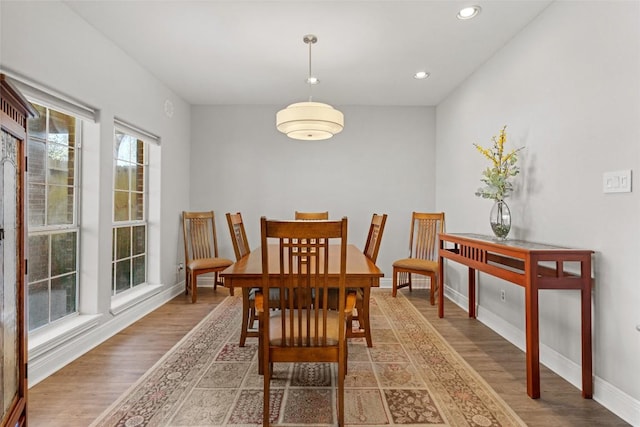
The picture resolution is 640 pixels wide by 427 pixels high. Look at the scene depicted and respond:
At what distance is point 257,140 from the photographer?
15.8ft

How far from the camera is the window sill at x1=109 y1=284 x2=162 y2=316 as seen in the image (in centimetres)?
307

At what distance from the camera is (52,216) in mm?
2549

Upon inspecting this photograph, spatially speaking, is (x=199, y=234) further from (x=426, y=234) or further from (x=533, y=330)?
(x=533, y=330)

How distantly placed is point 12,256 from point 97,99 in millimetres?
1960

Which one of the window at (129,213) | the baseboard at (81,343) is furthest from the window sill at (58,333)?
the window at (129,213)

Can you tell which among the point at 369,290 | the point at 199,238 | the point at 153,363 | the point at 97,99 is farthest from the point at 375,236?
the point at 199,238

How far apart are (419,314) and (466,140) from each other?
2.01 metres

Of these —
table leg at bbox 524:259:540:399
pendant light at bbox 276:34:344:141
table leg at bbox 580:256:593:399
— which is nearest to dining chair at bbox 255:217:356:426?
table leg at bbox 524:259:540:399

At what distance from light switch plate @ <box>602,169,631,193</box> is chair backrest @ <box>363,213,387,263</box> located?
1292 mm

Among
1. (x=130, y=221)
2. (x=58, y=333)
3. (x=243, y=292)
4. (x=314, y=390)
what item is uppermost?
(x=130, y=221)

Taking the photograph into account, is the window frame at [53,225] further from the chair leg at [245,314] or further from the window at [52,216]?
the chair leg at [245,314]

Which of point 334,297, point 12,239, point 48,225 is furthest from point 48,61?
point 334,297

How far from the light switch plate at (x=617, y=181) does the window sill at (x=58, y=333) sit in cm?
361

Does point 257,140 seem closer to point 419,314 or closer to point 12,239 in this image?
point 419,314
